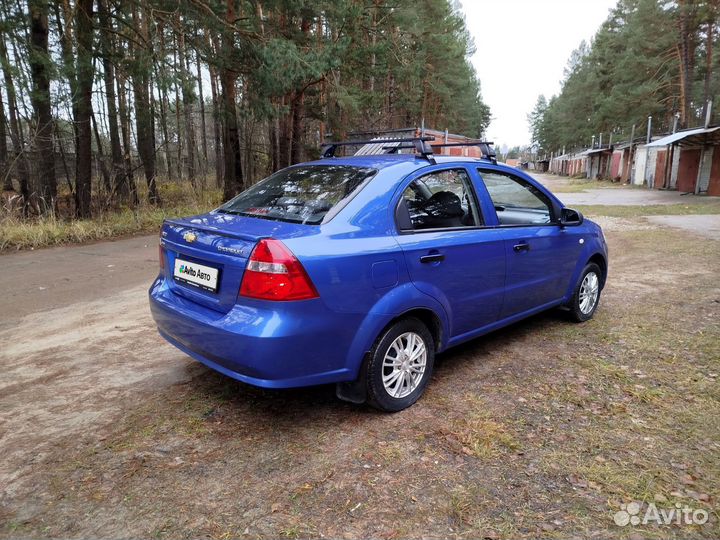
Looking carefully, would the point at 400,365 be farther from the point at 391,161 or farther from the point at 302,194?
the point at 391,161

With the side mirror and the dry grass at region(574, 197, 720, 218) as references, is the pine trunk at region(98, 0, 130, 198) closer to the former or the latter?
the side mirror

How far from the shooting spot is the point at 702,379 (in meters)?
3.66

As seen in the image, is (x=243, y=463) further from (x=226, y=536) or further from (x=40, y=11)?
(x=40, y=11)

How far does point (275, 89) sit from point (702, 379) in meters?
9.71

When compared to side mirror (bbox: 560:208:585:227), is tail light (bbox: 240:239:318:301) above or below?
below

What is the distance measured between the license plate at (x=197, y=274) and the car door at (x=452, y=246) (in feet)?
3.86

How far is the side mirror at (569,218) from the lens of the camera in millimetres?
4523

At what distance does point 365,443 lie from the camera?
2865 millimetres

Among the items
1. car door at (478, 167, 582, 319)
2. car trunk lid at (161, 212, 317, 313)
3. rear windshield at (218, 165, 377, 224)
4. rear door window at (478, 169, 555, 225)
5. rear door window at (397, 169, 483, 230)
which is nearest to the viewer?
car trunk lid at (161, 212, 317, 313)

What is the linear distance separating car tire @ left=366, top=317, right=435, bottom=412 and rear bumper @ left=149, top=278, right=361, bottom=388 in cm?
19

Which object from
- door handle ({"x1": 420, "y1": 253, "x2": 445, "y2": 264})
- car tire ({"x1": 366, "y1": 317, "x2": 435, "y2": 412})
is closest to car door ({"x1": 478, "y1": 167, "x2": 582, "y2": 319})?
door handle ({"x1": 420, "y1": 253, "x2": 445, "y2": 264})

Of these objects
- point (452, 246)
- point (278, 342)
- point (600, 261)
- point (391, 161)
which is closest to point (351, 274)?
point (278, 342)

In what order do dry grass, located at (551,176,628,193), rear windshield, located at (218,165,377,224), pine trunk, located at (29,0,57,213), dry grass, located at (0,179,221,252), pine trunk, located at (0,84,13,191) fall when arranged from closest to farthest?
rear windshield, located at (218,165,377,224)
dry grass, located at (0,179,221,252)
pine trunk, located at (29,0,57,213)
pine trunk, located at (0,84,13,191)
dry grass, located at (551,176,628,193)

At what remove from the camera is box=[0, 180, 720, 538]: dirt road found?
2275 millimetres
